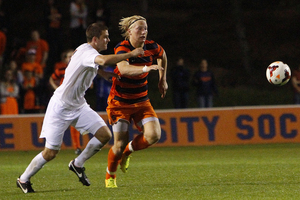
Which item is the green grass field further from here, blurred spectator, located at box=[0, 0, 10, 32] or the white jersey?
blurred spectator, located at box=[0, 0, 10, 32]

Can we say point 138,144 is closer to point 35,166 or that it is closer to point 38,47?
point 35,166

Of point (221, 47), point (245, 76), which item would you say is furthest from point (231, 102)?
point (221, 47)

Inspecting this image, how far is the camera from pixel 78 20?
16.8 metres

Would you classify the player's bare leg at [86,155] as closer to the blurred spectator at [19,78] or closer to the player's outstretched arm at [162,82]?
the player's outstretched arm at [162,82]

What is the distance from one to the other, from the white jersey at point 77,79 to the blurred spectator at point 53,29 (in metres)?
9.64

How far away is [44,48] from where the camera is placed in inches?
627

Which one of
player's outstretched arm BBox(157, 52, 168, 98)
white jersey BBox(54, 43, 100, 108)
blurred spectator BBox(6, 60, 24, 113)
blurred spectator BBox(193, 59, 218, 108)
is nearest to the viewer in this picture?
white jersey BBox(54, 43, 100, 108)

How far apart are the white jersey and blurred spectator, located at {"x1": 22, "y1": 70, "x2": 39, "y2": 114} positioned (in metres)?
8.01

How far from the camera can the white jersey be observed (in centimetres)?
689

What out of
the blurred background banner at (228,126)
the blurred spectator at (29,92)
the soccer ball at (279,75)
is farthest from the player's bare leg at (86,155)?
the blurred spectator at (29,92)

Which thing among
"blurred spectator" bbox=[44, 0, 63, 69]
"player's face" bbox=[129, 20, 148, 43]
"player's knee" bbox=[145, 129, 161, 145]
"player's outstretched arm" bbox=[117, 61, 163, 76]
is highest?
"blurred spectator" bbox=[44, 0, 63, 69]

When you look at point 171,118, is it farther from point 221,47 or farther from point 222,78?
point 221,47

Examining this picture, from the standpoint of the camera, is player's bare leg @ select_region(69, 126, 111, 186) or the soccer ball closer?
player's bare leg @ select_region(69, 126, 111, 186)

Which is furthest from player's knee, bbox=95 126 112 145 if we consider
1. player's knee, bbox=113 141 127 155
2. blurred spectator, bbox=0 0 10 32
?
blurred spectator, bbox=0 0 10 32
